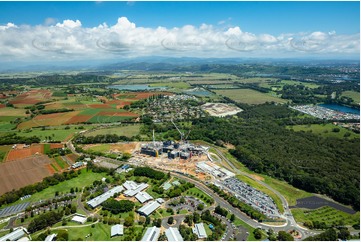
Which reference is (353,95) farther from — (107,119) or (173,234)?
(173,234)

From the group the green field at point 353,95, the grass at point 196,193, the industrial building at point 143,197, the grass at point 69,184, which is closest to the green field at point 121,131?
the grass at point 69,184

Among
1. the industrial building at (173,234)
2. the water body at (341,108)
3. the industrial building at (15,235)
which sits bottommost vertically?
the industrial building at (15,235)

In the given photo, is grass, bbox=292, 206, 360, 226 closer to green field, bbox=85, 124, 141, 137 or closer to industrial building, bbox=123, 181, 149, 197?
industrial building, bbox=123, 181, 149, 197

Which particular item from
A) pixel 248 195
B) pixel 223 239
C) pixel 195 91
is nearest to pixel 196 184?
pixel 248 195

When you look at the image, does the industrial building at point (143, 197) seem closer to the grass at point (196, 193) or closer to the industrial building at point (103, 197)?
the industrial building at point (103, 197)

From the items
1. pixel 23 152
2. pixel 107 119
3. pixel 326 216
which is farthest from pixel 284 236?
pixel 107 119

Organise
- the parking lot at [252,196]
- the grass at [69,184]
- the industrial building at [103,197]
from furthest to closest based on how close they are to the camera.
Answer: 1. the grass at [69,184]
2. the industrial building at [103,197]
3. the parking lot at [252,196]
